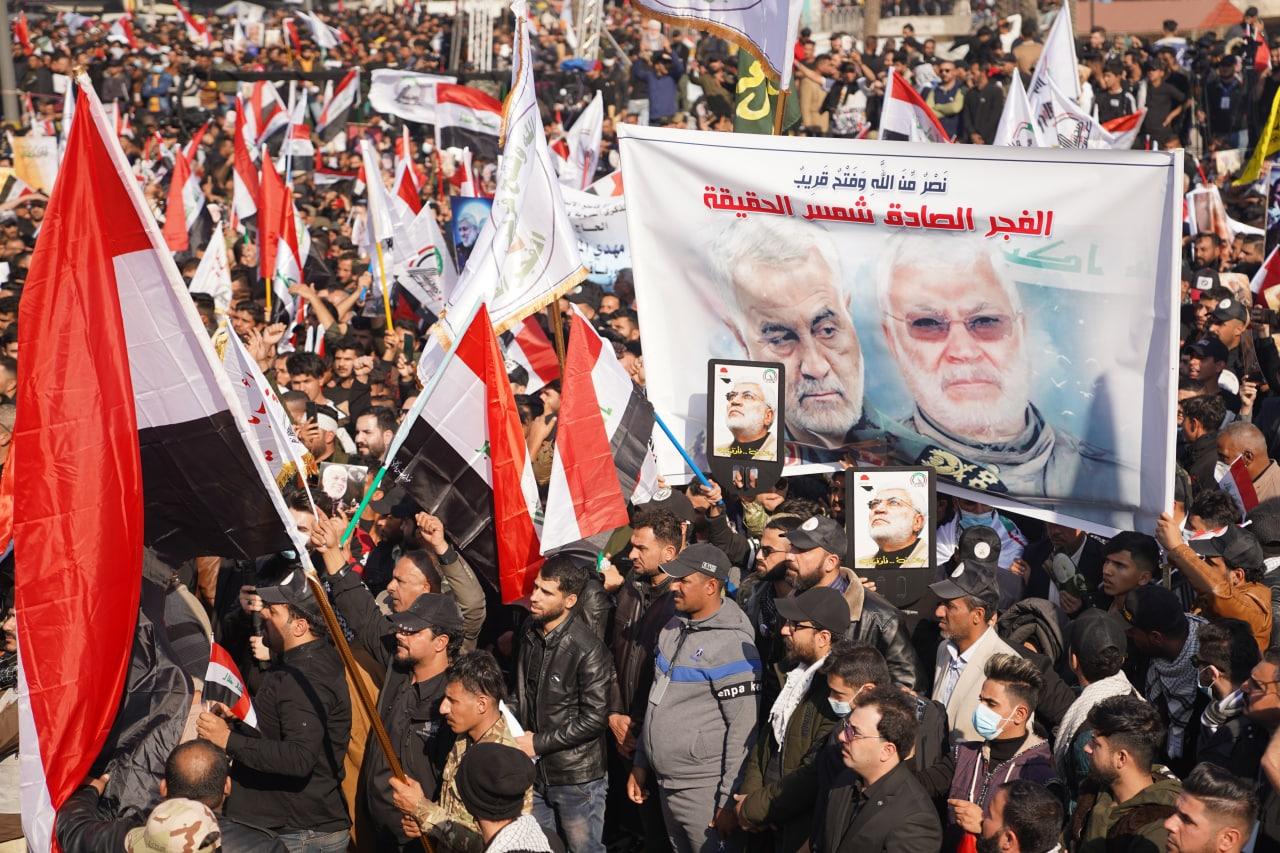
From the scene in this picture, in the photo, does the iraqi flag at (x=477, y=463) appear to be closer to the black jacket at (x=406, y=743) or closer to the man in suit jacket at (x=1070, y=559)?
the black jacket at (x=406, y=743)

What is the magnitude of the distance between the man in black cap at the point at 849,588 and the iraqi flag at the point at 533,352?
483 cm

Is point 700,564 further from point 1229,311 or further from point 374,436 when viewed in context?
point 1229,311

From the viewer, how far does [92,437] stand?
5.08 metres

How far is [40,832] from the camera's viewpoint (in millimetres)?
4805

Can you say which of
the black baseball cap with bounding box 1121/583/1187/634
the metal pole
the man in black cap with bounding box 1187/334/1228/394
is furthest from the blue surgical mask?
the metal pole

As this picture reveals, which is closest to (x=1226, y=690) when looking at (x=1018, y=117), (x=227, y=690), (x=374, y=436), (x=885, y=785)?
(x=885, y=785)

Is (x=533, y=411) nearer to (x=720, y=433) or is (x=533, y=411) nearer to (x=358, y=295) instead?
(x=720, y=433)

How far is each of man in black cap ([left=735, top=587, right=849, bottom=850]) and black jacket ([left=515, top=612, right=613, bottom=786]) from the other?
70cm

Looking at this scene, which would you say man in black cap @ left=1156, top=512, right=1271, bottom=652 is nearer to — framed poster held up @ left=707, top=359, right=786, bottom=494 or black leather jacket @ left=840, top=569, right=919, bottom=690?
black leather jacket @ left=840, top=569, right=919, bottom=690

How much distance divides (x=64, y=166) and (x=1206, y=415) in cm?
577

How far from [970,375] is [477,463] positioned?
217cm

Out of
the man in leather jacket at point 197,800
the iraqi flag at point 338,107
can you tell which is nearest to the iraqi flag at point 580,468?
the man in leather jacket at point 197,800

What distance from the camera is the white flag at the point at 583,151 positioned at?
16453 mm

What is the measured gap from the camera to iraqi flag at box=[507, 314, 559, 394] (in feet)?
35.4
